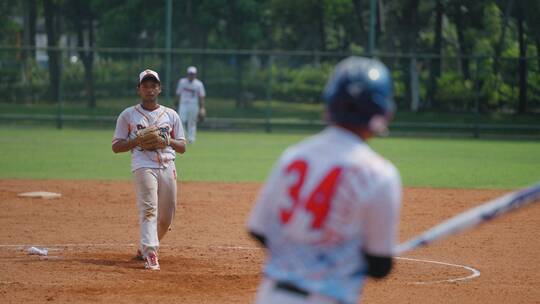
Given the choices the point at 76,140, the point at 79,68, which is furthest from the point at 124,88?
the point at 76,140

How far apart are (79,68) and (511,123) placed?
18.0 meters

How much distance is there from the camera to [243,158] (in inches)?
1035

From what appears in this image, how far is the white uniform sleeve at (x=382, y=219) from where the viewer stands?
4.04 meters

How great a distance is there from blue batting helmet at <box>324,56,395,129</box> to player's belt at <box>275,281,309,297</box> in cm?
75

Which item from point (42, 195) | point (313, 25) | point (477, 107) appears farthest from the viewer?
point (313, 25)

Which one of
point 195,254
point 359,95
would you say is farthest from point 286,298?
point 195,254

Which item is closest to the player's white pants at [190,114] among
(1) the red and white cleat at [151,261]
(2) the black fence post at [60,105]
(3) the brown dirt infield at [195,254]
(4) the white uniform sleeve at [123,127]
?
(2) the black fence post at [60,105]

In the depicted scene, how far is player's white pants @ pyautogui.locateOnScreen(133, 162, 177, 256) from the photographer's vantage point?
10.6 meters

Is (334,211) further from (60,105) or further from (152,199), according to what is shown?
(60,105)

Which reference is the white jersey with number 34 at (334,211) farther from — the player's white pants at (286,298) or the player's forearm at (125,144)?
the player's forearm at (125,144)

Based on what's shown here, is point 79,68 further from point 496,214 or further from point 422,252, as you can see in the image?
point 496,214

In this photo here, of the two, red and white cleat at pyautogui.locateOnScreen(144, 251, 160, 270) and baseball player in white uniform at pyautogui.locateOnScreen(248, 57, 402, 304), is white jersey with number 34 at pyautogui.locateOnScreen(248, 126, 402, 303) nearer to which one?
baseball player in white uniform at pyautogui.locateOnScreen(248, 57, 402, 304)

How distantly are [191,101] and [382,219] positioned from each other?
26945mm

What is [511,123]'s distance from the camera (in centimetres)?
3859
